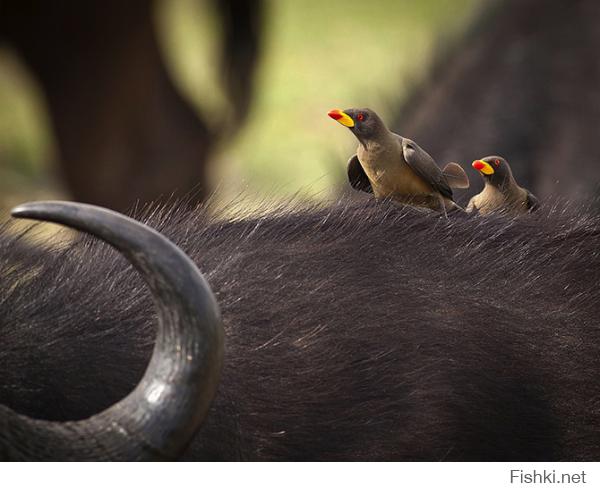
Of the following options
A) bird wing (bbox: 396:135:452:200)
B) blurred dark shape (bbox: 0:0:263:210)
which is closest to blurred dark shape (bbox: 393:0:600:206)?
bird wing (bbox: 396:135:452:200)

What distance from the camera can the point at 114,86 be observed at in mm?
7223

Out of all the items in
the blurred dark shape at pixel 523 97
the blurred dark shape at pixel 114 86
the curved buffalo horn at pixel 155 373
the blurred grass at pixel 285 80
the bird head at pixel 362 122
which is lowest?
the blurred grass at pixel 285 80

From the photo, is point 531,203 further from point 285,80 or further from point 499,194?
point 285,80

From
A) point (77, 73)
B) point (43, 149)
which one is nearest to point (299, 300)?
point (77, 73)

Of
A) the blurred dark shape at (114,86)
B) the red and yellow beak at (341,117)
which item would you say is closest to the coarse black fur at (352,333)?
the red and yellow beak at (341,117)

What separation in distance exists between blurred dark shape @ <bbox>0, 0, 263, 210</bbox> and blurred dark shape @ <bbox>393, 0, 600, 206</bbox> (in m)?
3.29

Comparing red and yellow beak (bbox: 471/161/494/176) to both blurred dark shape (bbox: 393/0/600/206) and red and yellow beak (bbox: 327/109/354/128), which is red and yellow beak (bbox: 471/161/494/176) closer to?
red and yellow beak (bbox: 327/109/354/128)

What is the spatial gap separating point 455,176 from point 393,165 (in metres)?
0.13

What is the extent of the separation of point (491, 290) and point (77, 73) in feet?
18.6

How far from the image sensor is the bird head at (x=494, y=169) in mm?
1707

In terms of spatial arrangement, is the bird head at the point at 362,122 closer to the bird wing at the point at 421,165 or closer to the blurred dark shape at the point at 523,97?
the bird wing at the point at 421,165

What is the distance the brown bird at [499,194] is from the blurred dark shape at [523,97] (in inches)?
57.8

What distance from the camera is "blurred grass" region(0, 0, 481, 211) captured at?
7.68 meters

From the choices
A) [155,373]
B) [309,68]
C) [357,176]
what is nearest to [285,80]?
[309,68]
